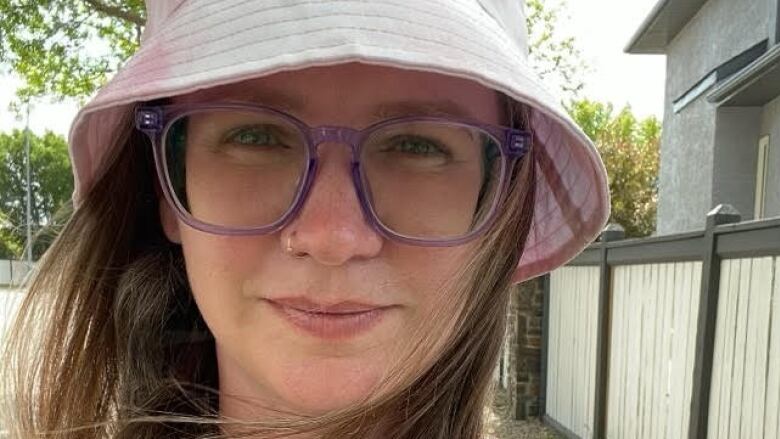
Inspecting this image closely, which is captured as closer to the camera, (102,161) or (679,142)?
(102,161)

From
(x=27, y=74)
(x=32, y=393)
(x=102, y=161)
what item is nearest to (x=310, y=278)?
(x=102, y=161)

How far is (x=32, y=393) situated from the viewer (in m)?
1.29

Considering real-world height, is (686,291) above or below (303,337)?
below

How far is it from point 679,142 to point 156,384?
426 inches

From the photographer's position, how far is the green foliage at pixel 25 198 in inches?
60.2

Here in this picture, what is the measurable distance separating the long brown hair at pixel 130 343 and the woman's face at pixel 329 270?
158 millimetres

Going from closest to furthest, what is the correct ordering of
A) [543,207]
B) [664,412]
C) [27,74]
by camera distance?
1. [543,207]
2. [664,412]
3. [27,74]

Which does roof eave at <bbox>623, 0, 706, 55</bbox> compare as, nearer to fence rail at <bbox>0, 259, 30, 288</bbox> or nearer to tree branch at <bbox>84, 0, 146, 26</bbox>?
tree branch at <bbox>84, 0, 146, 26</bbox>

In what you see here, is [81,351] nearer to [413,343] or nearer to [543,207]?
[413,343]

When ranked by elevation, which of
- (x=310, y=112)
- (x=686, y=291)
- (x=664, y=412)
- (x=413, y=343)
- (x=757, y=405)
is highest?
(x=310, y=112)

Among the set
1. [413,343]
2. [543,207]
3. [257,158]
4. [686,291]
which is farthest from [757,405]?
[257,158]

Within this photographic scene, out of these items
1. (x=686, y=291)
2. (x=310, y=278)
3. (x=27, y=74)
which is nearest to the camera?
(x=310, y=278)

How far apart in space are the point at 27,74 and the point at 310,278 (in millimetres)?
9334

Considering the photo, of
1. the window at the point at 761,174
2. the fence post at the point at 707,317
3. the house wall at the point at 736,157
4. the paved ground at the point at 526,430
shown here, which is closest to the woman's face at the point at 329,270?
the fence post at the point at 707,317
